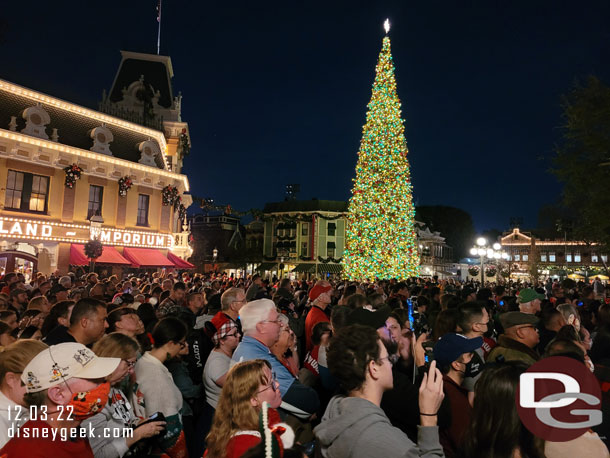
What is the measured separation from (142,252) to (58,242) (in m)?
4.69

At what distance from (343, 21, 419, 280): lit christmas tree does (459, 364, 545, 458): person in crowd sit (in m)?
22.3

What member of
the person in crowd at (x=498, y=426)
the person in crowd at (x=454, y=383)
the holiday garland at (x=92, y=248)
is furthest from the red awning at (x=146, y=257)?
the person in crowd at (x=498, y=426)

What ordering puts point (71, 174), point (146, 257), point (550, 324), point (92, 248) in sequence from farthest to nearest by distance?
point (146, 257), point (71, 174), point (92, 248), point (550, 324)

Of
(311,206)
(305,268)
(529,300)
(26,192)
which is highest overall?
(311,206)

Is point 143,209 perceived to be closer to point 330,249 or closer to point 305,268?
point 305,268

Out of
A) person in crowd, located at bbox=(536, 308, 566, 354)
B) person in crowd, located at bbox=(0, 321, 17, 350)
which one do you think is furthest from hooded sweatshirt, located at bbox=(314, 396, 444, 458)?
person in crowd, located at bbox=(536, 308, 566, 354)

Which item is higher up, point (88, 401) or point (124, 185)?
point (124, 185)

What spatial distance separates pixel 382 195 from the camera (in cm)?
2478

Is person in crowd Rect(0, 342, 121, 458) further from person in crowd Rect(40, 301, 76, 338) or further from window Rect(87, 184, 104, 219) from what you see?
window Rect(87, 184, 104, 219)

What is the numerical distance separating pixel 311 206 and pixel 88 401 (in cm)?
5713

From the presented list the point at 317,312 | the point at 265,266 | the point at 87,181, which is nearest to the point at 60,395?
the point at 317,312

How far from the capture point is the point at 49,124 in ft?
69.4

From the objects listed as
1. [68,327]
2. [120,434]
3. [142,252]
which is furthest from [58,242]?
[120,434]

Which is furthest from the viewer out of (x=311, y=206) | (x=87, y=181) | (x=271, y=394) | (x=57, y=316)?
(x=311, y=206)
